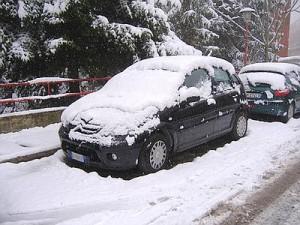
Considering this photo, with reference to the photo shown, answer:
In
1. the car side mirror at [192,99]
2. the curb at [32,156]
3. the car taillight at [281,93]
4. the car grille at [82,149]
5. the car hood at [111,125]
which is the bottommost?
the curb at [32,156]

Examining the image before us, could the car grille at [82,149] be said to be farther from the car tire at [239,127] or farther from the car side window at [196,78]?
the car tire at [239,127]

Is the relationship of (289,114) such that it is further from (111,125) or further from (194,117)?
(111,125)

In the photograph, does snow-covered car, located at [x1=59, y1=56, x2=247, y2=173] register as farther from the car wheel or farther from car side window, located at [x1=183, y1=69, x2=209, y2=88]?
the car wheel

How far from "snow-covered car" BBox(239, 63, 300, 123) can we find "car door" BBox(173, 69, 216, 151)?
10.9 feet

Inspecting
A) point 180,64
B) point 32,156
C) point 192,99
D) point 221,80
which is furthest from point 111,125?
point 221,80

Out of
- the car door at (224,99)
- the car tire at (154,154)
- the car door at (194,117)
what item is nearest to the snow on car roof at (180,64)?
the car door at (194,117)

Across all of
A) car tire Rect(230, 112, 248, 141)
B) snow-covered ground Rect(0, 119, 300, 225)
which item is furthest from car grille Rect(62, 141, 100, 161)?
car tire Rect(230, 112, 248, 141)

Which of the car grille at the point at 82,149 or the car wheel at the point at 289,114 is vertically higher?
the car grille at the point at 82,149

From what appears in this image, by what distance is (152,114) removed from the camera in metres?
5.95

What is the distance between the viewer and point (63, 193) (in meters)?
5.06

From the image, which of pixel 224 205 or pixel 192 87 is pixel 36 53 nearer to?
pixel 192 87

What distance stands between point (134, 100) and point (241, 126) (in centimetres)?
305

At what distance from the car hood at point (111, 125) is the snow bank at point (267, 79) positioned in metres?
5.04

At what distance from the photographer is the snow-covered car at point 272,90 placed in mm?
9945
